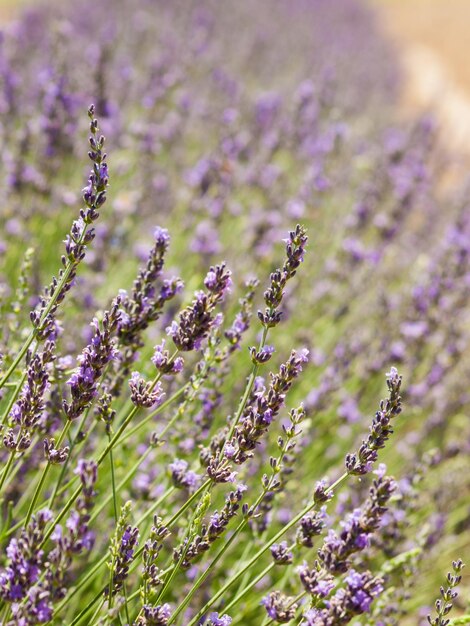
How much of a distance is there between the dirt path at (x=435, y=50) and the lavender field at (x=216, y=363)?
8.07 meters

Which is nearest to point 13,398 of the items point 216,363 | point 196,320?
point 196,320

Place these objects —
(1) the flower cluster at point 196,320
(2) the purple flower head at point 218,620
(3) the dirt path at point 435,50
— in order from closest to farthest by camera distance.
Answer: (2) the purple flower head at point 218,620 → (1) the flower cluster at point 196,320 → (3) the dirt path at point 435,50

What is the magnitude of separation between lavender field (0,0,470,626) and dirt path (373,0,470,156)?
8075mm

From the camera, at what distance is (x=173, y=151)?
20.4ft

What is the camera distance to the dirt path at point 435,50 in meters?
16.9

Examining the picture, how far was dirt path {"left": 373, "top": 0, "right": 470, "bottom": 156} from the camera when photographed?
16.9m

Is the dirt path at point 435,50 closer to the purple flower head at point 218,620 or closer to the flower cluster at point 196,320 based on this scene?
the flower cluster at point 196,320

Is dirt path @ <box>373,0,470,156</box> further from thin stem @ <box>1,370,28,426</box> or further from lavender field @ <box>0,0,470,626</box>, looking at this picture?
thin stem @ <box>1,370,28,426</box>

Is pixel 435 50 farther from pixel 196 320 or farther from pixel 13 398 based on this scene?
pixel 13 398

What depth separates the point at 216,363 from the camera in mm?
1964

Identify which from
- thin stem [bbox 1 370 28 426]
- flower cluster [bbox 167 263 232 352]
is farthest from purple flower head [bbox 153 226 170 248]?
thin stem [bbox 1 370 28 426]

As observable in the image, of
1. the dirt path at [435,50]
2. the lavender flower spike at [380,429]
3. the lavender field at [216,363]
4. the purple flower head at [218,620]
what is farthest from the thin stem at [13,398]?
the dirt path at [435,50]

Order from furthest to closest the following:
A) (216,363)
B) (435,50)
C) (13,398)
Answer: (435,50)
(216,363)
(13,398)

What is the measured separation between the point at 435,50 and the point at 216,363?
77.1 ft
